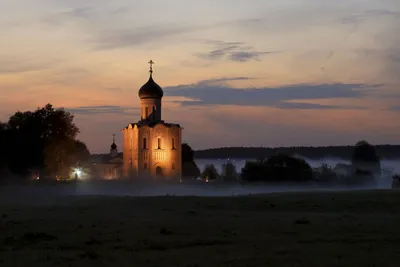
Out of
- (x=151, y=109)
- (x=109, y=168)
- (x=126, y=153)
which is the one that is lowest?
(x=109, y=168)

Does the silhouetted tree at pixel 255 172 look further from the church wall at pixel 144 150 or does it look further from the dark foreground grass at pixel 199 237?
the dark foreground grass at pixel 199 237

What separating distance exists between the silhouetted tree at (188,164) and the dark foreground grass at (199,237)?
59.0 meters

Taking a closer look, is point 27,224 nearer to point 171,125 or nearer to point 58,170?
point 58,170

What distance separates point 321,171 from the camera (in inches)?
3118

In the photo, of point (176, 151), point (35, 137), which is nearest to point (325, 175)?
point (176, 151)

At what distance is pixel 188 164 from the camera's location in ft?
289

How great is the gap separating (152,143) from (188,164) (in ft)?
51.2

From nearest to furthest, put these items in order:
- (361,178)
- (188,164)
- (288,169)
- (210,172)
Answer: (288,169) < (361,178) < (188,164) < (210,172)

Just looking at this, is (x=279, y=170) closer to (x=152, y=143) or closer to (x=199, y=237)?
(x=152, y=143)

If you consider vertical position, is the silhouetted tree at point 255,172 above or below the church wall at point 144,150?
below

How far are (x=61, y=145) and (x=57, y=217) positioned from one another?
37.8m

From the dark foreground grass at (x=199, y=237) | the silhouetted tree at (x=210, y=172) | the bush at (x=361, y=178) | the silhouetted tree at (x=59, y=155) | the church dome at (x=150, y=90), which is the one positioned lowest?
the dark foreground grass at (x=199, y=237)

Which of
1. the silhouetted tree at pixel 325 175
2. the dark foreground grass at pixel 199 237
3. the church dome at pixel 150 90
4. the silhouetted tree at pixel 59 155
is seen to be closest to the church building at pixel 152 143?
the church dome at pixel 150 90

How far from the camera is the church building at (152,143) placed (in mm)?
72812
